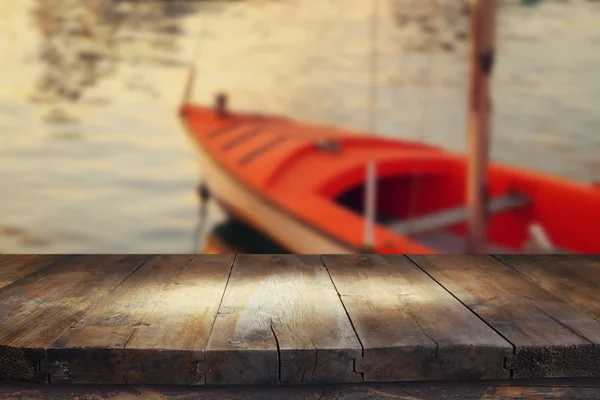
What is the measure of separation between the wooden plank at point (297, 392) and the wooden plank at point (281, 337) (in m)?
0.02

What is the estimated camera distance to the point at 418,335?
74 cm

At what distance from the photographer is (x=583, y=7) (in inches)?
338

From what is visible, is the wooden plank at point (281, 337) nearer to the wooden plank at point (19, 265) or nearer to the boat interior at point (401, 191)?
the wooden plank at point (19, 265)

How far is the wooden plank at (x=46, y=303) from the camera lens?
0.70 m

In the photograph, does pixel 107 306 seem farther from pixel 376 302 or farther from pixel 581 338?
pixel 581 338

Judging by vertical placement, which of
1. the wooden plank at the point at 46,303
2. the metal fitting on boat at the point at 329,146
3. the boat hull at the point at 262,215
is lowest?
the boat hull at the point at 262,215

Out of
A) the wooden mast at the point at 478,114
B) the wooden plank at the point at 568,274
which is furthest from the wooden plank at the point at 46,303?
the wooden mast at the point at 478,114

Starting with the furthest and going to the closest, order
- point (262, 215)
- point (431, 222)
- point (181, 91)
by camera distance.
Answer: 1. point (181, 91)
2. point (262, 215)
3. point (431, 222)

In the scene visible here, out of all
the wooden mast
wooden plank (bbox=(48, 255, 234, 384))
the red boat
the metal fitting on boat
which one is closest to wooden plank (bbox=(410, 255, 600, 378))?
wooden plank (bbox=(48, 255, 234, 384))

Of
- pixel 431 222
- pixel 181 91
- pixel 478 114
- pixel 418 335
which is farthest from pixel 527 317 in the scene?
pixel 181 91

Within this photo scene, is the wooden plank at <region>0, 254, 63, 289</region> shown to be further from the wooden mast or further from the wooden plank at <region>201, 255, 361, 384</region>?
the wooden mast

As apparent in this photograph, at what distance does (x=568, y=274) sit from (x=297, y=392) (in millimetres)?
608

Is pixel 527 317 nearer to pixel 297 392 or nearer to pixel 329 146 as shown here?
pixel 297 392

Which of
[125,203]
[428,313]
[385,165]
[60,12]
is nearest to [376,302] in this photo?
[428,313]
